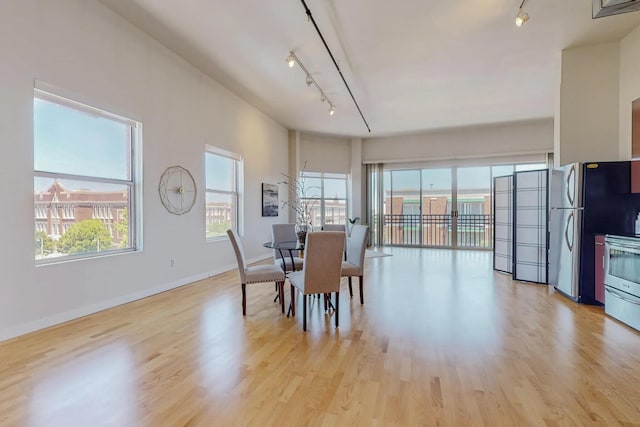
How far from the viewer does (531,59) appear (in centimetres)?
449

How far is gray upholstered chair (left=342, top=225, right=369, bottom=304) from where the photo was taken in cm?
369

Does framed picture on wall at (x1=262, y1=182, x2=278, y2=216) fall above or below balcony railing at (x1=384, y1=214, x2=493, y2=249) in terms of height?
above

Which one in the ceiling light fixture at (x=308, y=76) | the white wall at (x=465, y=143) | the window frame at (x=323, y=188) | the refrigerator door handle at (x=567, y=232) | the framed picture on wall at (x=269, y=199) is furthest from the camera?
the window frame at (x=323, y=188)

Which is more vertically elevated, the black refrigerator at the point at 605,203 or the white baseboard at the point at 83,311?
the black refrigerator at the point at 605,203

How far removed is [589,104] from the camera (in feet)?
13.6

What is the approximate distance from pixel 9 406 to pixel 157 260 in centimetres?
253

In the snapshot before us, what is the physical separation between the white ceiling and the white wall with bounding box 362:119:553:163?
1.37 m

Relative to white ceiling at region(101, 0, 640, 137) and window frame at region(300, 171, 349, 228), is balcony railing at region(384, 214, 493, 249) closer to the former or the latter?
window frame at region(300, 171, 349, 228)

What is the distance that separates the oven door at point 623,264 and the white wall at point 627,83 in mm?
1427

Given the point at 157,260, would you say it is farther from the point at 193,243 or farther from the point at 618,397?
the point at 618,397

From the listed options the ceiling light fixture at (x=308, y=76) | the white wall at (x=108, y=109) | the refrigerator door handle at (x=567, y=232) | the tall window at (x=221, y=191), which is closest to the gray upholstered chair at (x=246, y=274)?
the white wall at (x=108, y=109)

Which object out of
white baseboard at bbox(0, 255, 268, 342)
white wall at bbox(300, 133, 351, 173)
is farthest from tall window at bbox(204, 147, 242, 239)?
white wall at bbox(300, 133, 351, 173)

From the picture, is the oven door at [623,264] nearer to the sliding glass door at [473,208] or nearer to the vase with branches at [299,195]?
the sliding glass door at [473,208]

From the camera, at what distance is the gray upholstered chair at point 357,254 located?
12.1 ft
